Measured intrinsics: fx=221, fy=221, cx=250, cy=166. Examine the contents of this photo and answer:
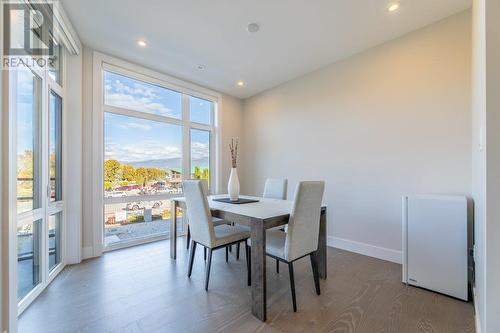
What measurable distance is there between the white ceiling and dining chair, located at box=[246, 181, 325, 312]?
1874 millimetres

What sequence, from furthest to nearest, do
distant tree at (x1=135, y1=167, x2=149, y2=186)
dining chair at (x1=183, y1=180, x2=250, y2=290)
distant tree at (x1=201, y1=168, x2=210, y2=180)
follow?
distant tree at (x1=201, y1=168, x2=210, y2=180) < distant tree at (x1=135, y1=167, x2=149, y2=186) < dining chair at (x1=183, y1=180, x2=250, y2=290)

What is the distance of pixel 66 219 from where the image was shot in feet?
8.77

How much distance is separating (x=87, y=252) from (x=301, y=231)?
275 cm

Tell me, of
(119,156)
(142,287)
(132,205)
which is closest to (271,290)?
(142,287)

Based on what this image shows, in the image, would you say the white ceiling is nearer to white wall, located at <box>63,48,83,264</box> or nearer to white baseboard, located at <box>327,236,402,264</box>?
white wall, located at <box>63,48,83,264</box>

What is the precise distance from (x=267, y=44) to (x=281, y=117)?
55.8 inches

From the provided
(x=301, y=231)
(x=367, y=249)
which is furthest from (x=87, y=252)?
(x=367, y=249)

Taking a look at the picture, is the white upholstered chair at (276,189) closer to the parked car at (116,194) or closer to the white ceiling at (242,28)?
the white ceiling at (242,28)

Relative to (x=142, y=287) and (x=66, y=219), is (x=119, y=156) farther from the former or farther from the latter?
Answer: (x=142, y=287)

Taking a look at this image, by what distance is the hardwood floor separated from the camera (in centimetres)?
163

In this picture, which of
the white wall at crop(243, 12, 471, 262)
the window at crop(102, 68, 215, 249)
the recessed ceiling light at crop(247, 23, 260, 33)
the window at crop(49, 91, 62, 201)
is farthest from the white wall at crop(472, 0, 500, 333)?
the window at crop(102, 68, 215, 249)

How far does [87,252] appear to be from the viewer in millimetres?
2838

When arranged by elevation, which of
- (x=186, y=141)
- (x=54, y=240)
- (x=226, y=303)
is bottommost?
(x=226, y=303)

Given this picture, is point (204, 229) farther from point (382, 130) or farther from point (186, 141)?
point (382, 130)
